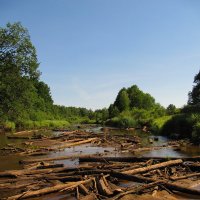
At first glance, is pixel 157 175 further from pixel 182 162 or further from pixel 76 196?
pixel 76 196

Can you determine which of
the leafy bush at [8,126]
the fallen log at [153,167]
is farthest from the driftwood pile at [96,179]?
the leafy bush at [8,126]

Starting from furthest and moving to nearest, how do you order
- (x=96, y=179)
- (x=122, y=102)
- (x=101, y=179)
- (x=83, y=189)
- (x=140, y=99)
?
1. (x=140, y=99)
2. (x=122, y=102)
3. (x=96, y=179)
4. (x=101, y=179)
5. (x=83, y=189)

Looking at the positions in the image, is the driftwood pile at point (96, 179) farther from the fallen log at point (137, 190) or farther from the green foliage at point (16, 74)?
the green foliage at point (16, 74)

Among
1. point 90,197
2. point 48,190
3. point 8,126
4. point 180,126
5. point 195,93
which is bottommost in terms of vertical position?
point 90,197

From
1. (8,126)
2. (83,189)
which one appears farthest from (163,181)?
(8,126)

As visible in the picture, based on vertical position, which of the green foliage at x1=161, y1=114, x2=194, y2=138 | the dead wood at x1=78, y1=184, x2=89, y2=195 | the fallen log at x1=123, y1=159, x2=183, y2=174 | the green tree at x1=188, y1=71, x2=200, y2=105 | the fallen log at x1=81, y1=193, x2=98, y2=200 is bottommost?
the fallen log at x1=81, y1=193, x2=98, y2=200

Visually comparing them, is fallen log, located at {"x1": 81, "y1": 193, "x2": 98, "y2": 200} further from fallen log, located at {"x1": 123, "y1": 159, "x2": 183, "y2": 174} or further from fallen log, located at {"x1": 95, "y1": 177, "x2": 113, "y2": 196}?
fallen log, located at {"x1": 123, "y1": 159, "x2": 183, "y2": 174}

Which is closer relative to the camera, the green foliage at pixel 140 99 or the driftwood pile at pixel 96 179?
the driftwood pile at pixel 96 179

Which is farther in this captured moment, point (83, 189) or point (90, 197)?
point (83, 189)

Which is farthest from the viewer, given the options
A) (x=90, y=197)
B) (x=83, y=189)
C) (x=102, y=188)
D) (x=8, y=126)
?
(x=8, y=126)

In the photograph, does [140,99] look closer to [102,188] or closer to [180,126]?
[180,126]

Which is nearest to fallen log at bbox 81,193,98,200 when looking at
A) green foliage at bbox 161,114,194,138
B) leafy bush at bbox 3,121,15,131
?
green foliage at bbox 161,114,194,138

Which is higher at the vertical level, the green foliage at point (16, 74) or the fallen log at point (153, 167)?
the green foliage at point (16, 74)

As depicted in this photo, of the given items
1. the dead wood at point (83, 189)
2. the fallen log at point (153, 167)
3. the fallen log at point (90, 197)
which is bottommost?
the fallen log at point (90, 197)
